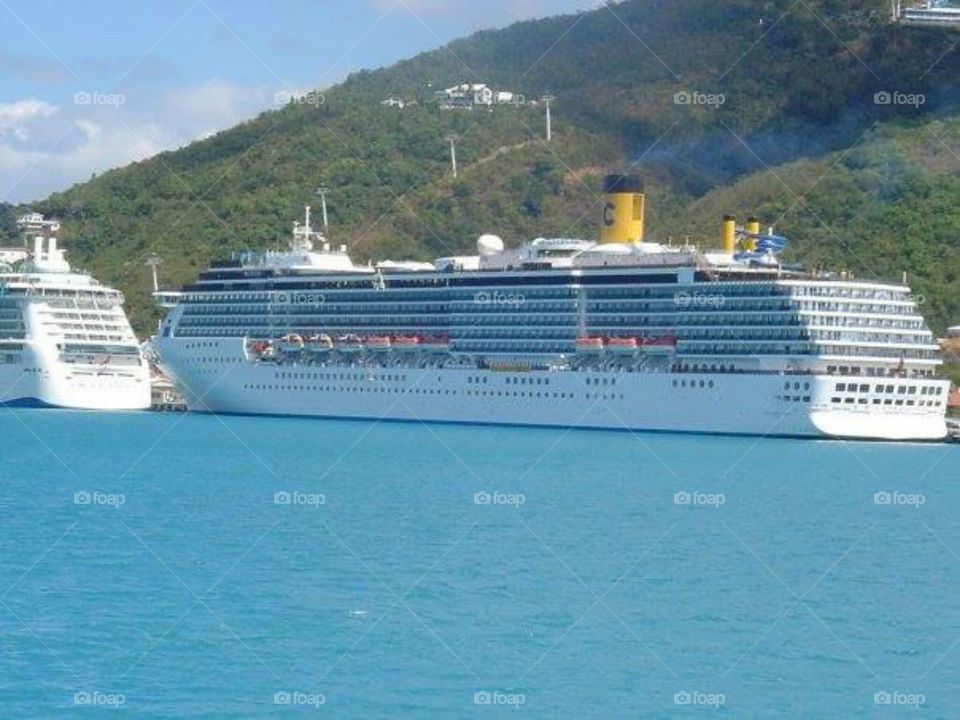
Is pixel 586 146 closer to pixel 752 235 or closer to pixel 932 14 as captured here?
pixel 932 14

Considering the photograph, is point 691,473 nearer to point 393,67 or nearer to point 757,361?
point 757,361

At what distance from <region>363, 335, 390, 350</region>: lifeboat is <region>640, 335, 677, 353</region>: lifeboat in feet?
37.7

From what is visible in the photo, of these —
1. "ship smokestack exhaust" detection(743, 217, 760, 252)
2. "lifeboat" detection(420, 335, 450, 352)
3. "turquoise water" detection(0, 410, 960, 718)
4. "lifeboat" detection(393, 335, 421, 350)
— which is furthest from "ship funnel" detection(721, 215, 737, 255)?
"turquoise water" detection(0, 410, 960, 718)

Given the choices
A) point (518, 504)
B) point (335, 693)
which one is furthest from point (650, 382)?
point (335, 693)

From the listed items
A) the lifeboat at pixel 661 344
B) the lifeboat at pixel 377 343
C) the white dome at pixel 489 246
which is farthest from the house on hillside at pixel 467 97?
the lifeboat at pixel 661 344

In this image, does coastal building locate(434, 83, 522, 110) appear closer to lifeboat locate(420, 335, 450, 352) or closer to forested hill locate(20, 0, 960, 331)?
forested hill locate(20, 0, 960, 331)

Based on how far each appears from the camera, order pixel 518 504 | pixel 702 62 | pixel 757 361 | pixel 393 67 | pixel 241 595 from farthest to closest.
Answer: pixel 393 67
pixel 702 62
pixel 757 361
pixel 518 504
pixel 241 595

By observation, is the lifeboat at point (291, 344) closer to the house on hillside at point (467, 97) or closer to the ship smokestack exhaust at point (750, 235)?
the ship smokestack exhaust at point (750, 235)

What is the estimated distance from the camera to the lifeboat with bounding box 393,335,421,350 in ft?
266

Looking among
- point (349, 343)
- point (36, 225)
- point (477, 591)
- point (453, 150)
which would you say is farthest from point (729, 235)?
point (36, 225)

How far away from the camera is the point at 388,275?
8506 cm

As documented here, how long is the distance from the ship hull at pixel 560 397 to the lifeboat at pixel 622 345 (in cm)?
128

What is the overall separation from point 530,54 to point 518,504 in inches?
4357

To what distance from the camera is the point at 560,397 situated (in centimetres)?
7488
